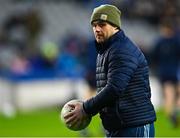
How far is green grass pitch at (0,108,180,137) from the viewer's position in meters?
15.7

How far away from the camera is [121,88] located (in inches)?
321

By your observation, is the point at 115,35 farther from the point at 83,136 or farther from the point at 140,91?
the point at 83,136

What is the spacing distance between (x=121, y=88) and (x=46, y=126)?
9425mm

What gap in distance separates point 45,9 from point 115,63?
21606 mm

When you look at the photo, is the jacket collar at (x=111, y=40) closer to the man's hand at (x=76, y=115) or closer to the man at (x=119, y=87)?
the man at (x=119, y=87)

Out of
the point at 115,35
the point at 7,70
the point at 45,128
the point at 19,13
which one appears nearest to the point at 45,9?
the point at 19,13

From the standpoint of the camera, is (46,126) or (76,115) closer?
(76,115)

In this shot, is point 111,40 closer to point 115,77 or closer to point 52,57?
point 115,77

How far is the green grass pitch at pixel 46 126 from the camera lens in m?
15.7

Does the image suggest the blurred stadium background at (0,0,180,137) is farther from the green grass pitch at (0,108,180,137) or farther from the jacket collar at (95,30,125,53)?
the jacket collar at (95,30,125,53)

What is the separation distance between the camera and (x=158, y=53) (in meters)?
16.6

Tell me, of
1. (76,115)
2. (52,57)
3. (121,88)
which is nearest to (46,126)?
(52,57)

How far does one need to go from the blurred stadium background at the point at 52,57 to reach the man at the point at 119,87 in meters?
6.13

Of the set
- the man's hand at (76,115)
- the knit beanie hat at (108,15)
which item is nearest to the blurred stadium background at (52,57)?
the knit beanie hat at (108,15)
